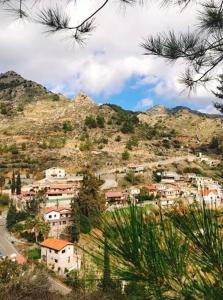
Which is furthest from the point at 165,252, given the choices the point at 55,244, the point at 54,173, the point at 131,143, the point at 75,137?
the point at 75,137

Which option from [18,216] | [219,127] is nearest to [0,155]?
[18,216]

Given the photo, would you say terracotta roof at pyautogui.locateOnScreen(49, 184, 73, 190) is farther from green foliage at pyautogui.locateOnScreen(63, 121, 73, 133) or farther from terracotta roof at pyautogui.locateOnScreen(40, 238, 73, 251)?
green foliage at pyautogui.locateOnScreen(63, 121, 73, 133)

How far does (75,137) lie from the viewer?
223 feet

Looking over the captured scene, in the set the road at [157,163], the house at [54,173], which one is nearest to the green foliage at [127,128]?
the road at [157,163]

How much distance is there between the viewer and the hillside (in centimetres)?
6003

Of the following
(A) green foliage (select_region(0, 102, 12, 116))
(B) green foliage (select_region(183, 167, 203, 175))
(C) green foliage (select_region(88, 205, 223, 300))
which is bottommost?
(C) green foliage (select_region(88, 205, 223, 300))

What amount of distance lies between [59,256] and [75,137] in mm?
40842

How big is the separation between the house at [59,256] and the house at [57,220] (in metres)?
5.67

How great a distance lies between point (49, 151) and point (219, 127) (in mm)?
46070

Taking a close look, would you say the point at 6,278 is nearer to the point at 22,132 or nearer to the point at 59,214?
the point at 59,214

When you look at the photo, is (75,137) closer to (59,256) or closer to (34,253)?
(34,253)

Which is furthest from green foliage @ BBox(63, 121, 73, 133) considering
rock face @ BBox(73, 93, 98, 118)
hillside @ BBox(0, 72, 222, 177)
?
rock face @ BBox(73, 93, 98, 118)

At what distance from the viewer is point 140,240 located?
154cm

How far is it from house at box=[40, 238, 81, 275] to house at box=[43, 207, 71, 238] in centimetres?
567
